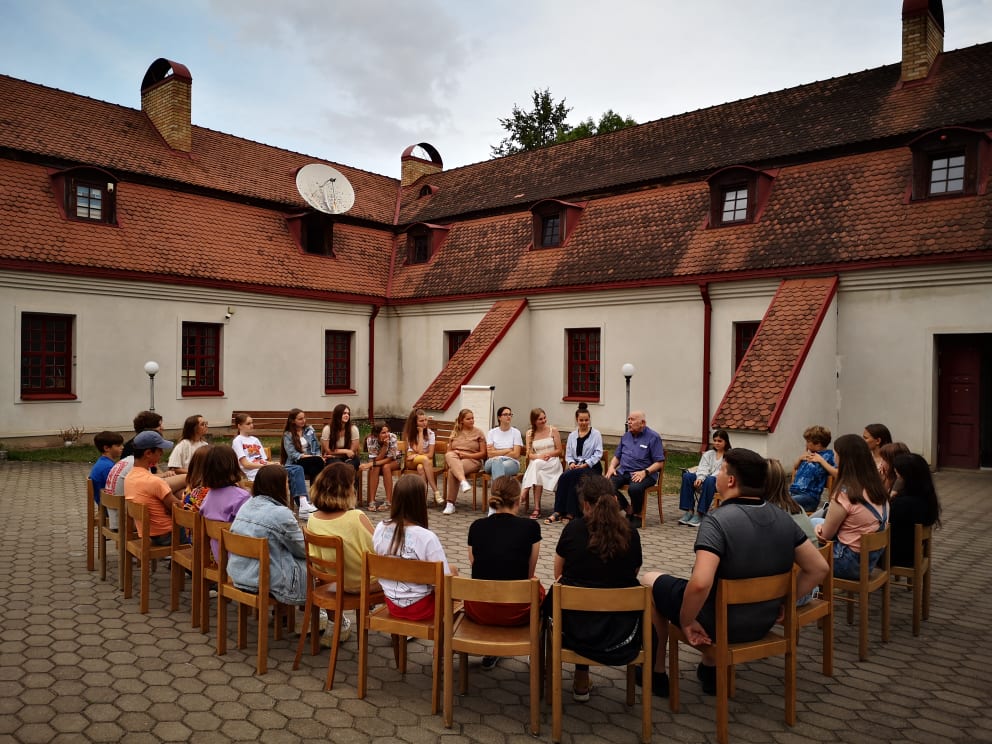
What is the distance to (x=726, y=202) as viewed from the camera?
16.2 m

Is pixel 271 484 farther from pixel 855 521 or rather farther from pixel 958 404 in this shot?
pixel 958 404

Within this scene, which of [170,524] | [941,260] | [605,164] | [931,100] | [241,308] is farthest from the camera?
[605,164]

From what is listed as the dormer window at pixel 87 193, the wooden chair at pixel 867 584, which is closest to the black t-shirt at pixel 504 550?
the wooden chair at pixel 867 584

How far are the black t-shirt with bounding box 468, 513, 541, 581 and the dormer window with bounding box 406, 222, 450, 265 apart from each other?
1792cm

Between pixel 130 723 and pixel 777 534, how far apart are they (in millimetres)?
3689

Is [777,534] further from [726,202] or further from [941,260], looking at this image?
[726,202]

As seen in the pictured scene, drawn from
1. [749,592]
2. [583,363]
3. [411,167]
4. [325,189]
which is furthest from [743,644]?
[411,167]

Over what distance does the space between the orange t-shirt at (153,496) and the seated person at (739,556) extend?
4.23 metres

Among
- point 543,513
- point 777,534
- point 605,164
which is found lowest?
point 543,513

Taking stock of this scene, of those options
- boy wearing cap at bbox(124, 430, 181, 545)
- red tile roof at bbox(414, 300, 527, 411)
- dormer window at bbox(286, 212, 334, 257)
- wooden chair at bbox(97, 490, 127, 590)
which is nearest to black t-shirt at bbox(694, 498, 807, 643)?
boy wearing cap at bbox(124, 430, 181, 545)

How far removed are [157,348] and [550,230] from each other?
1023 cm

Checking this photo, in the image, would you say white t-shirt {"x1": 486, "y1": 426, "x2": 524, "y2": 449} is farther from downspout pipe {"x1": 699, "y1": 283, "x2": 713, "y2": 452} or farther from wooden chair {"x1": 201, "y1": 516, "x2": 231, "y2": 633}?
downspout pipe {"x1": 699, "y1": 283, "x2": 713, "y2": 452}

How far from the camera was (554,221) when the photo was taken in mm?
19312

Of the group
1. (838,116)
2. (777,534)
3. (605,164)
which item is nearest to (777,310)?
(838,116)
